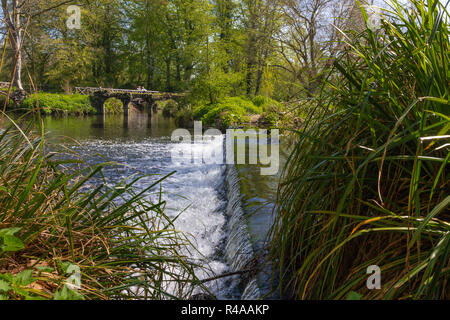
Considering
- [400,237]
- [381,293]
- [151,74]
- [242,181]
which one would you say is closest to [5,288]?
[381,293]

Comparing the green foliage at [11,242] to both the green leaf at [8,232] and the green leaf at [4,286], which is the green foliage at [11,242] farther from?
the green leaf at [4,286]

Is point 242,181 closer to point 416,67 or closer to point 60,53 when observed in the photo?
point 416,67

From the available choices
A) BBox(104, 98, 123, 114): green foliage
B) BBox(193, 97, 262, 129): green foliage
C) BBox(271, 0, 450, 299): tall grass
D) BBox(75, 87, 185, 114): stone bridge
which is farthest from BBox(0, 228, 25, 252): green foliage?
BBox(104, 98, 123, 114): green foliage

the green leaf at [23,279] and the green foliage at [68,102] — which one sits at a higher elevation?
the green foliage at [68,102]

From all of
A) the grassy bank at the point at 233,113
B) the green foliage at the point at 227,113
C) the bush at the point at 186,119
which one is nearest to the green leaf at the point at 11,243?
the grassy bank at the point at 233,113

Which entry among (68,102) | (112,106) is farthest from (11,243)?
(112,106)

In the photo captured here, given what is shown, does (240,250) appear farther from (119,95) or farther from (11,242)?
(119,95)

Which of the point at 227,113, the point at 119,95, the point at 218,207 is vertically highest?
the point at 119,95

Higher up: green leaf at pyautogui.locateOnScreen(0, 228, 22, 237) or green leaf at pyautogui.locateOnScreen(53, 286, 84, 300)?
green leaf at pyautogui.locateOnScreen(0, 228, 22, 237)

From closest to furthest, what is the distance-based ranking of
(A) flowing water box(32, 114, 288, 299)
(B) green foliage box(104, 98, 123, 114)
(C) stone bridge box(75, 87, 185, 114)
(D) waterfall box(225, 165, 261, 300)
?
1. (D) waterfall box(225, 165, 261, 300)
2. (A) flowing water box(32, 114, 288, 299)
3. (C) stone bridge box(75, 87, 185, 114)
4. (B) green foliage box(104, 98, 123, 114)

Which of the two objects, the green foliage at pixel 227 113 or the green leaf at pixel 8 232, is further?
the green foliage at pixel 227 113

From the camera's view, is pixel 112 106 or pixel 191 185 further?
pixel 112 106

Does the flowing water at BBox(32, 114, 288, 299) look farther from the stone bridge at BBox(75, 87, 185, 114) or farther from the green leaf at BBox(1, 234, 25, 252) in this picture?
the stone bridge at BBox(75, 87, 185, 114)
